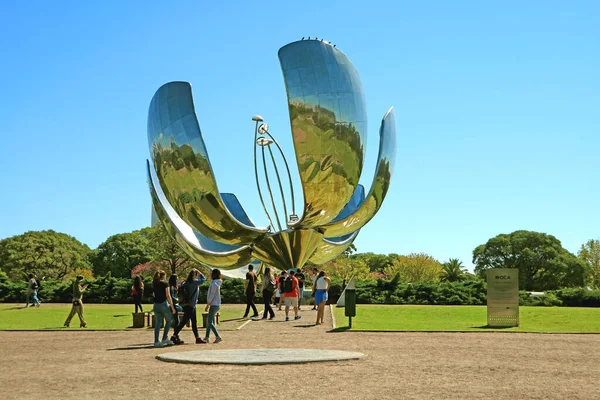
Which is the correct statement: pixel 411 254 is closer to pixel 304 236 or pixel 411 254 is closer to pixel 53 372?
pixel 304 236

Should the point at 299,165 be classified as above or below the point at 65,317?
above

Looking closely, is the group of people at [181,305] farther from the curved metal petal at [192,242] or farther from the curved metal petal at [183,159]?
the curved metal petal at [192,242]

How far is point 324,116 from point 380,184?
17.8 ft

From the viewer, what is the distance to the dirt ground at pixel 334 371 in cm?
880

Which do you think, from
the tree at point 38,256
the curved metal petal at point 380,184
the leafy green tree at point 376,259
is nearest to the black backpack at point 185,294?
the curved metal petal at point 380,184

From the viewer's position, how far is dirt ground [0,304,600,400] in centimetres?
880

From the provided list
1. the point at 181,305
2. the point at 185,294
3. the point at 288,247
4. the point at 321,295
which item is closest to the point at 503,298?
the point at 321,295

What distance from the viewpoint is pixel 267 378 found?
9789 mm

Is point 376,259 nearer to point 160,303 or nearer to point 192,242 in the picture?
point 192,242

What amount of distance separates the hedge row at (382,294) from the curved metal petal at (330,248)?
206cm

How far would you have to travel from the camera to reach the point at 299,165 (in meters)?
23.1

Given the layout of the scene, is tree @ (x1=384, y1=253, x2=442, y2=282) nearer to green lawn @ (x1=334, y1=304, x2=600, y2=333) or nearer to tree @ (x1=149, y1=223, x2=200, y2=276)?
tree @ (x1=149, y1=223, x2=200, y2=276)

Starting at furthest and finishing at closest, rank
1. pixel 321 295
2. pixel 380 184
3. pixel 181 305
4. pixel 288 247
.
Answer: pixel 288 247, pixel 380 184, pixel 321 295, pixel 181 305

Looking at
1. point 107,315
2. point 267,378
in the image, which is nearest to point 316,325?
point 107,315
